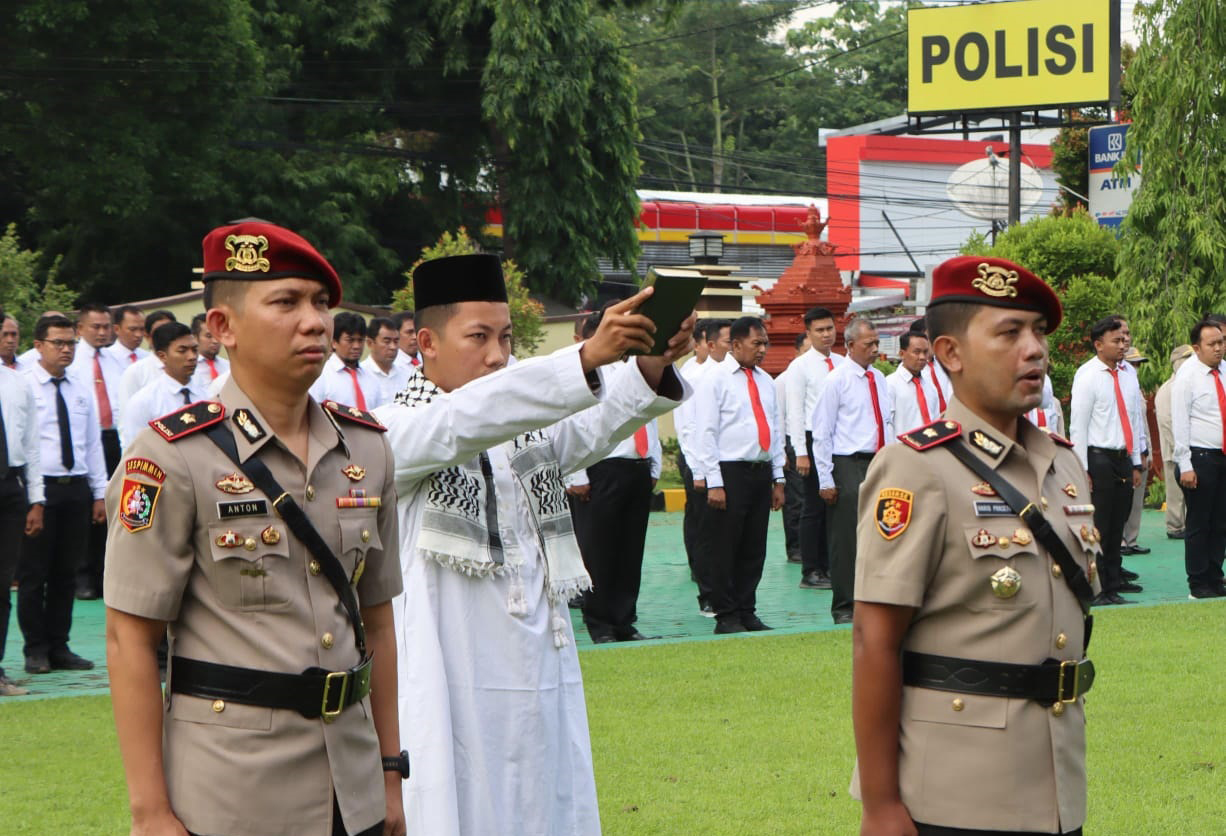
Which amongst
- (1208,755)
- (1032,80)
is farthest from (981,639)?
(1032,80)

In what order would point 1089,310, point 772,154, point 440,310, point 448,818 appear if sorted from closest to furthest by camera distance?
point 448,818, point 440,310, point 1089,310, point 772,154

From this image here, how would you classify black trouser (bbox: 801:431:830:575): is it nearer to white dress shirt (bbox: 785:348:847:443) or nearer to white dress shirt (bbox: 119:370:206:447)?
white dress shirt (bbox: 785:348:847:443)

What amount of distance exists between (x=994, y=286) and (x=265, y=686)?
1772 millimetres

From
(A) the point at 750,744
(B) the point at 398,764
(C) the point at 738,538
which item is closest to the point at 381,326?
(C) the point at 738,538

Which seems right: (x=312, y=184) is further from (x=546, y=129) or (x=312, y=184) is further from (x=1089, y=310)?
(x=1089, y=310)

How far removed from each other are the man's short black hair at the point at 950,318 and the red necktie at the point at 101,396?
33.1 ft

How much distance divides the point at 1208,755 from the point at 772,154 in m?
58.3

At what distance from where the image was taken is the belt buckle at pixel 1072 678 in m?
3.51

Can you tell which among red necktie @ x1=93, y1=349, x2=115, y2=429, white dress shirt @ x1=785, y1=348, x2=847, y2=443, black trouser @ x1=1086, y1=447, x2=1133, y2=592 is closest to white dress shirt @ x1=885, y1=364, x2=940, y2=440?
white dress shirt @ x1=785, y1=348, x2=847, y2=443

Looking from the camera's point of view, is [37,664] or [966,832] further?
[37,664]

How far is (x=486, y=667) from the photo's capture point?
13.5 feet

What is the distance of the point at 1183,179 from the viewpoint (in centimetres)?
2102

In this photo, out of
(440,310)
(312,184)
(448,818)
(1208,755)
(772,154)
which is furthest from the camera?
(772,154)

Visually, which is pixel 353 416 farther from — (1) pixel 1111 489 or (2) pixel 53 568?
(1) pixel 1111 489
